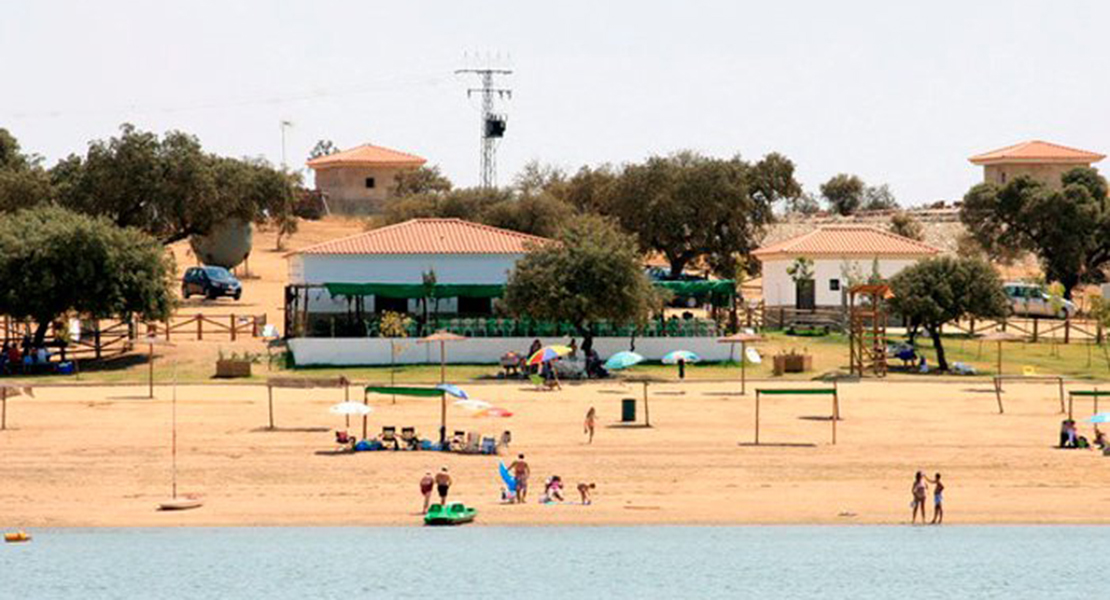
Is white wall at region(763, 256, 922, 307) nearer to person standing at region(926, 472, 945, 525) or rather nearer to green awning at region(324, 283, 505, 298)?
green awning at region(324, 283, 505, 298)

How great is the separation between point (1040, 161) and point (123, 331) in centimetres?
7319

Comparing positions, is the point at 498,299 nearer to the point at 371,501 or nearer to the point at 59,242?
the point at 59,242

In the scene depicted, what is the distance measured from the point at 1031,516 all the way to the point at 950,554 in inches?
148

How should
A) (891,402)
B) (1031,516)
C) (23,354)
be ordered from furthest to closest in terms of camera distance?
(23,354) → (891,402) → (1031,516)

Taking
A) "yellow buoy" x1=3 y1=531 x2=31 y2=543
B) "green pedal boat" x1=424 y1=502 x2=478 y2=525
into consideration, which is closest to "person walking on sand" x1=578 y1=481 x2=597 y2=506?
"green pedal boat" x1=424 y1=502 x2=478 y2=525

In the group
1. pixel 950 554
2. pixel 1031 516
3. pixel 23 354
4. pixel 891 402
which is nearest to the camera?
pixel 1031 516

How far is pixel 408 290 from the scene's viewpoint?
66.7 metres

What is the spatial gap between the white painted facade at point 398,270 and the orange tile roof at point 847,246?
1791cm

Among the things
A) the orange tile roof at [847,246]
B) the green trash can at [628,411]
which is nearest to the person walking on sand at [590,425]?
the green trash can at [628,411]

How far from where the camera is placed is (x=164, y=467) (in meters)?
44.4

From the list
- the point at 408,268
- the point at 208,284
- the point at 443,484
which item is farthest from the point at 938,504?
the point at 208,284

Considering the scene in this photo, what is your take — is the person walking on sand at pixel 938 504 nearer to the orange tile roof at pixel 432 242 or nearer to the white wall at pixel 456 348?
the white wall at pixel 456 348

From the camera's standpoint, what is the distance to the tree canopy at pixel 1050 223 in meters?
94.0

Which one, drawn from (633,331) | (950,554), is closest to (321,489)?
(950,554)
